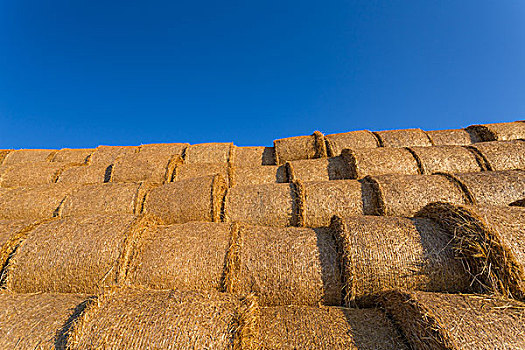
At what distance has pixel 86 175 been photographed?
6133 millimetres

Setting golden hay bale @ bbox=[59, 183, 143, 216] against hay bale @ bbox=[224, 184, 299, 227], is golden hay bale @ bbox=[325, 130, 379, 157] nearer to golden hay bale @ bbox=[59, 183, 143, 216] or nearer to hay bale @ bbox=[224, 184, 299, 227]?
hay bale @ bbox=[224, 184, 299, 227]

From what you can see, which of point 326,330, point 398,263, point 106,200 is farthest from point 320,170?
point 106,200

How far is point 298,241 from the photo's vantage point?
2.89 metres

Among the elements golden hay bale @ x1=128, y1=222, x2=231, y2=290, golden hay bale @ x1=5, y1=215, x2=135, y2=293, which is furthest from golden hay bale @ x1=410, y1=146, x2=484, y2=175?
golden hay bale @ x1=5, y1=215, x2=135, y2=293

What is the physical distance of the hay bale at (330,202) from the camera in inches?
155

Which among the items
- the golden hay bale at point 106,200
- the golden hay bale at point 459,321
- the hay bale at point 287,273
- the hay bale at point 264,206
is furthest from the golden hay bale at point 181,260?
the golden hay bale at point 459,321

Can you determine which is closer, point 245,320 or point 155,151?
point 245,320

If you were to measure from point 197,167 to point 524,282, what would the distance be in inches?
204

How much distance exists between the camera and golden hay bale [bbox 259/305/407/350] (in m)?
1.99

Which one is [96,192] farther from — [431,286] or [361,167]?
[431,286]

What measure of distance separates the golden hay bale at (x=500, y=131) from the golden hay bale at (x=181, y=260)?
23.9ft

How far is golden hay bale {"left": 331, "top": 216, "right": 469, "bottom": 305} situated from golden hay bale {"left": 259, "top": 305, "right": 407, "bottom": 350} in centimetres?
29

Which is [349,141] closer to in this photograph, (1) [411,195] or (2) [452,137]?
(2) [452,137]

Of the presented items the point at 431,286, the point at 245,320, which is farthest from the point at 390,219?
the point at 245,320
